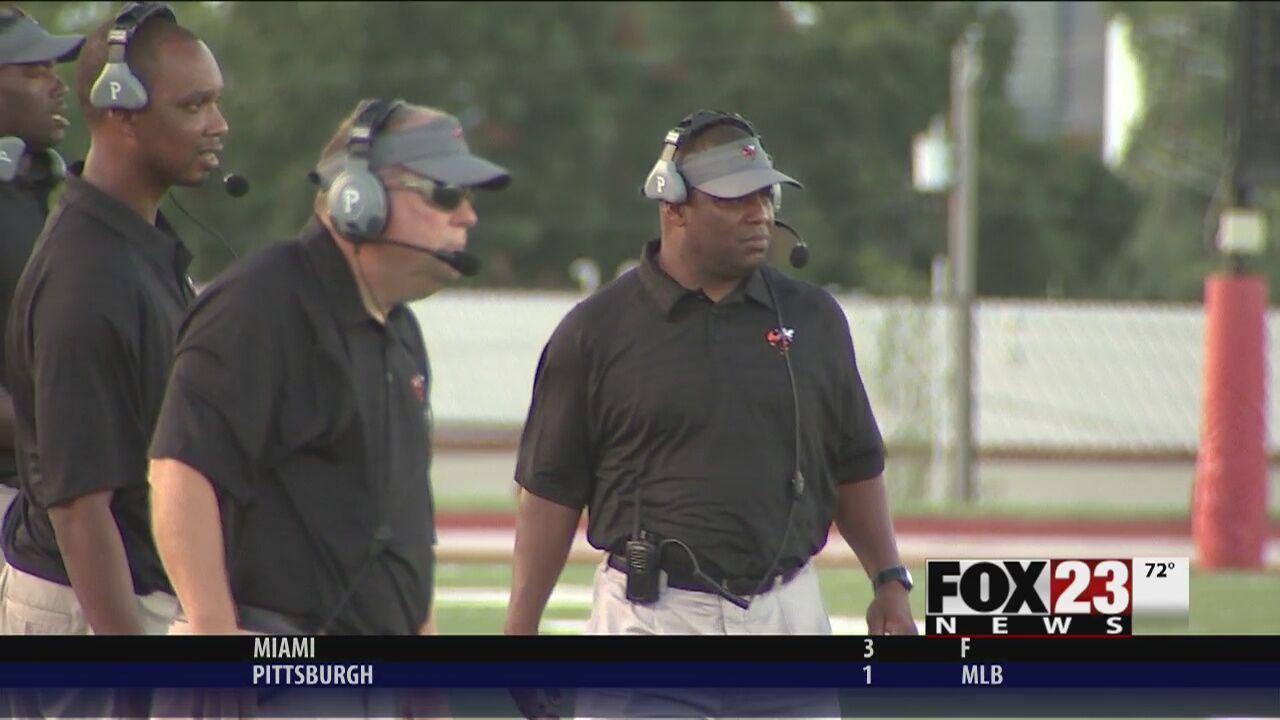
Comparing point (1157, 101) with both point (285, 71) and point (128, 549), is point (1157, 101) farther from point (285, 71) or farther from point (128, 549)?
point (128, 549)

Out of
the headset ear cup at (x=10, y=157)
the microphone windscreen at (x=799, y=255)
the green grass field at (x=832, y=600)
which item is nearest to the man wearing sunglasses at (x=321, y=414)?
the microphone windscreen at (x=799, y=255)

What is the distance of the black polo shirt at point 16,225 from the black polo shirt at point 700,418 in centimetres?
128

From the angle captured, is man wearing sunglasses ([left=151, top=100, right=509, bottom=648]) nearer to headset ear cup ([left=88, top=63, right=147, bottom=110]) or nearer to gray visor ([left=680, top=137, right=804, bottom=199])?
headset ear cup ([left=88, top=63, right=147, bottom=110])

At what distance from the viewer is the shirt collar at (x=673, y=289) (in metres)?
4.88

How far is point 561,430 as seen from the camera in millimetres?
4945

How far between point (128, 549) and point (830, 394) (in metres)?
1.56

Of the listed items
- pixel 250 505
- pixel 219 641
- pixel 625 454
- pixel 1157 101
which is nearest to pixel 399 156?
pixel 250 505

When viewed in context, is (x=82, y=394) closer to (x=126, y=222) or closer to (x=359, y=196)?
A: (x=126, y=222)

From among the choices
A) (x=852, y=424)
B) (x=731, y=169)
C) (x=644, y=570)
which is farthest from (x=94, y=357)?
(x=852, y=424)

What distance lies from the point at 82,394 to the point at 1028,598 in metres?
2.27

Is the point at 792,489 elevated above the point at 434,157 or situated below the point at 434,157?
below

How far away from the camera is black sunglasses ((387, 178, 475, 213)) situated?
3814 mm

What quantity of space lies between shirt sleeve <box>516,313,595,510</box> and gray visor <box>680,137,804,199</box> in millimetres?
425

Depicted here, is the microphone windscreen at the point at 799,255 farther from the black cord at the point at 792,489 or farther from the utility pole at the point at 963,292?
the utility pole at the point at 963,292
